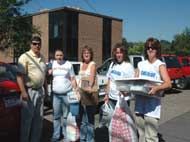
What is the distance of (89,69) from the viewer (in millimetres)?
6230

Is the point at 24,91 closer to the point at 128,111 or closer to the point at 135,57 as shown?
the point at 128,111

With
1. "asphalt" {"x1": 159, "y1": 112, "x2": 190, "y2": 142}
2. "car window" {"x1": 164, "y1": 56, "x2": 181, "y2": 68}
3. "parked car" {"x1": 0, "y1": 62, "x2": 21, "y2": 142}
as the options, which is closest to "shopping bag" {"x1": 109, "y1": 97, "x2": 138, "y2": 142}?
"parked car" {"x1": 0, "y1": 62, "x2": 21, "y2": 142}

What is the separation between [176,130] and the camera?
27.6ft

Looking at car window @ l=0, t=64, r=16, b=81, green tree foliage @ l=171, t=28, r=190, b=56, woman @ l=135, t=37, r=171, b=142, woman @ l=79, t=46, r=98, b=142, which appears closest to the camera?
woman @ l=135, t=37, r=171, b=142


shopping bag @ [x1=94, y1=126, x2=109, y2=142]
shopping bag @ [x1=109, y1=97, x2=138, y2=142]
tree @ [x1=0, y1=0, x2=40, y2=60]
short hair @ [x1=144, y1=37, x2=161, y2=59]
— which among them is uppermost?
tree @ [x1=0, y1=0, x2=40, y2=60]

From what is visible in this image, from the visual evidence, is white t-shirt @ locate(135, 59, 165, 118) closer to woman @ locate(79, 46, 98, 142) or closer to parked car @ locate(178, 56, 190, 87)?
woman @ locate(79, 46, 98, 142)

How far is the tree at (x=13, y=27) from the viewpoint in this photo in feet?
52.6

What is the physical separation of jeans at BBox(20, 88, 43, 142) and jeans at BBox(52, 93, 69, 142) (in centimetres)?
58

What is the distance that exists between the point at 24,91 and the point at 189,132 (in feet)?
14.0

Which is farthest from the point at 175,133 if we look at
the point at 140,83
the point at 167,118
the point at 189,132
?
the point at 140,83

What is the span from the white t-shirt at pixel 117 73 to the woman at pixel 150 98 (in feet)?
2.13

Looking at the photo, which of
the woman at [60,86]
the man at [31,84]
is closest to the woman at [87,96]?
the woman at [60,86]

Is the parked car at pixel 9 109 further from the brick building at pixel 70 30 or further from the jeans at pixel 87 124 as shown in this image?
the brick building at pixel 70 30

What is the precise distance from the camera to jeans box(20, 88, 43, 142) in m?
5.98
